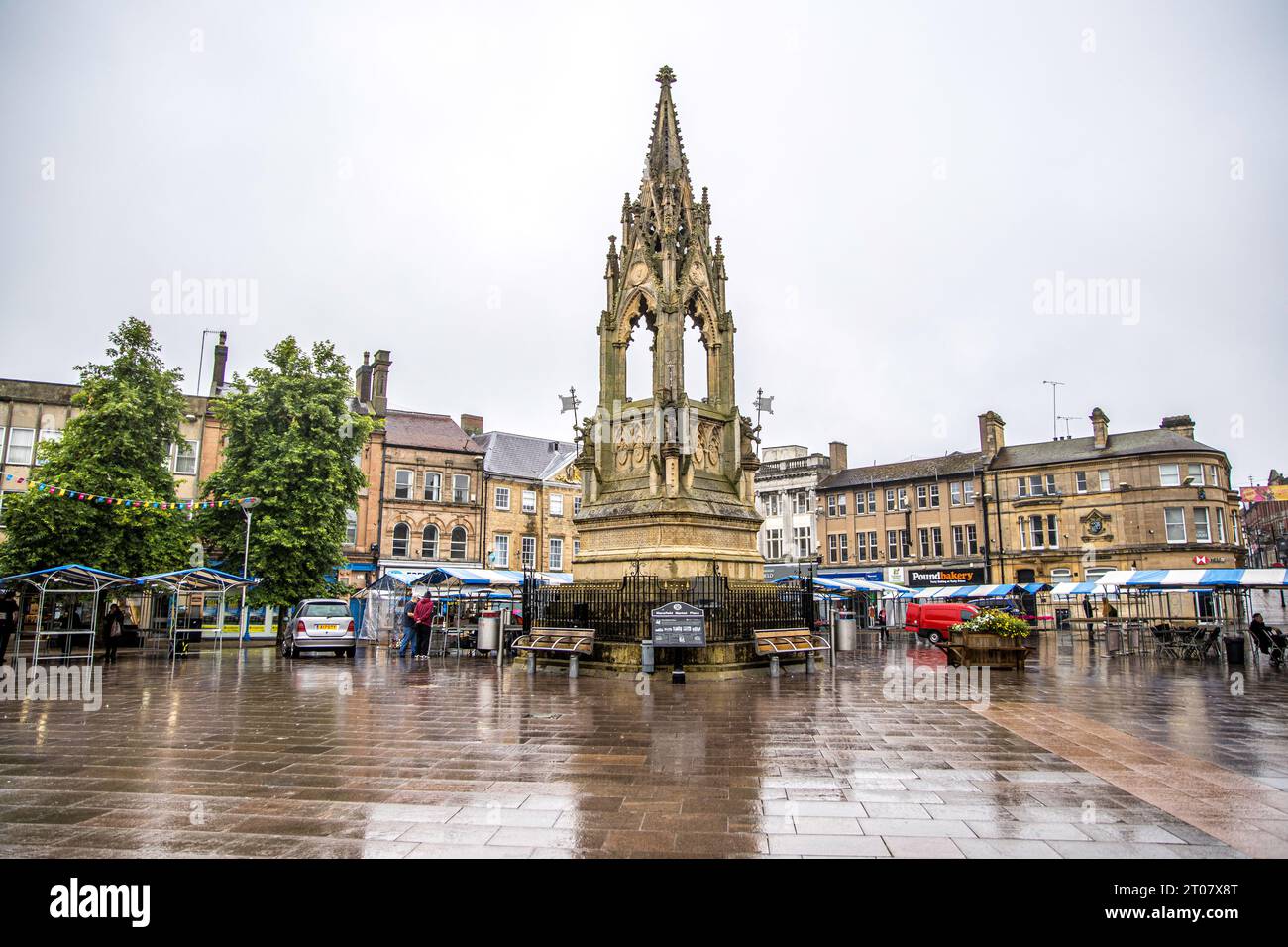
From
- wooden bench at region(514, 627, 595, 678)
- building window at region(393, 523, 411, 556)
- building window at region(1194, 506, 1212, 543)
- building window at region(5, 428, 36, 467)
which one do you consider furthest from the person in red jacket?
building window at region(1194, 506, 1212, 543)

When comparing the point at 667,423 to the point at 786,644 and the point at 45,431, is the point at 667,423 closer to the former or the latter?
the point at 786,644

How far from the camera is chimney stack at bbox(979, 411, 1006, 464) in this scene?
5172cm

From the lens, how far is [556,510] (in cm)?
5069

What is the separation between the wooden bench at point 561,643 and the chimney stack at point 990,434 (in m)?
44.6

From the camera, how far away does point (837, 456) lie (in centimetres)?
6066

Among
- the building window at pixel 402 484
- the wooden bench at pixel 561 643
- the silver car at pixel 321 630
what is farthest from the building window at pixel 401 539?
the wooden bench at pixel 561 643

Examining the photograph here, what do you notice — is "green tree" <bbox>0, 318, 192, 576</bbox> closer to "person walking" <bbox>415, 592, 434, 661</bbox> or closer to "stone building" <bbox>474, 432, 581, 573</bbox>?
"person walking" <bbox>415, 592, 434, 661</bbox>

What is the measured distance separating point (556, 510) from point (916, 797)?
46.1 meters

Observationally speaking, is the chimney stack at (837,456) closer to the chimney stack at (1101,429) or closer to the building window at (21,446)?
the chimney stack at (1101,429)

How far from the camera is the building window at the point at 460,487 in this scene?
46.2 meters

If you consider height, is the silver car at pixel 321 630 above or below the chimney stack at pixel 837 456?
below

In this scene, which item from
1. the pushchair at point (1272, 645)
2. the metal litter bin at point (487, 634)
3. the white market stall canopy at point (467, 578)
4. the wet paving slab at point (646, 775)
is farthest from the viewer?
the white market stall canopy at point (467, 578)
